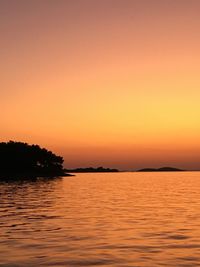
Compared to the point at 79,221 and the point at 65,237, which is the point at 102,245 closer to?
the point at 65,237

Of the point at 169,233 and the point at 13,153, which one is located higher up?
the point at 13,153

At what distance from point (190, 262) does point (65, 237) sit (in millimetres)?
9524

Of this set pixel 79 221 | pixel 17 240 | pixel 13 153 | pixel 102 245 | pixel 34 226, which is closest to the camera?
pixel 102 245

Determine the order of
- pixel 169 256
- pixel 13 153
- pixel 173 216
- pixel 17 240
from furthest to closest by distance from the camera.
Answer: pixel 13 153
pixel 173 216
pixel 17 240
pixel 169 256

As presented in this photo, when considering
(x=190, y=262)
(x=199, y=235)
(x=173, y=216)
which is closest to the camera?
(x=190, y=262)

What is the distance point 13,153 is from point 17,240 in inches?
6680

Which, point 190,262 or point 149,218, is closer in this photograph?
point 190,262

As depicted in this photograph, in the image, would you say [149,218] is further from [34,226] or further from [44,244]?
[44,244]

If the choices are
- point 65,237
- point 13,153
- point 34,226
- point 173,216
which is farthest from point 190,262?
point 13,153

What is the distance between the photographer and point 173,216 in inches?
1503

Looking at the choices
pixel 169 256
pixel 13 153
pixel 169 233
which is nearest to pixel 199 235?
pixel 169 233

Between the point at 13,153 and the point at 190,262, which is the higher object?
the point at 13,153

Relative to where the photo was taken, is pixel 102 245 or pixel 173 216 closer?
pixel 102 245

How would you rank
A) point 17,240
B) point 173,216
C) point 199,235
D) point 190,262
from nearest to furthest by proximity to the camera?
1. point 190,262
2. point 17,240
3. point 199,235
4. point 173,216
